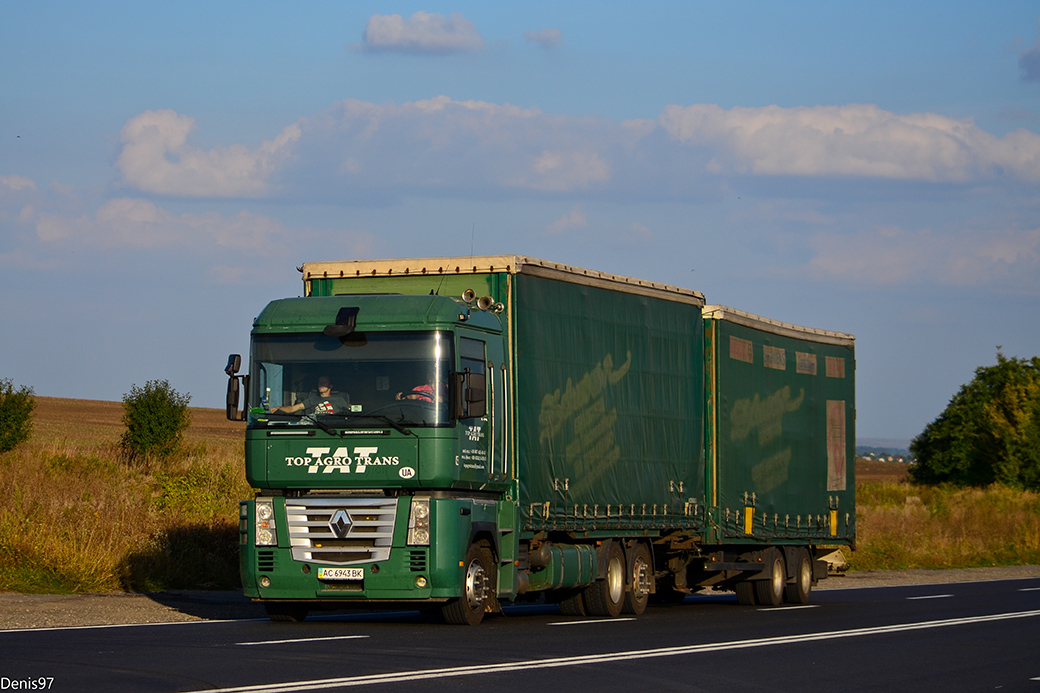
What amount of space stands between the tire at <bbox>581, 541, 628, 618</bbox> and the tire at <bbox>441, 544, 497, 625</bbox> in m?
2.87

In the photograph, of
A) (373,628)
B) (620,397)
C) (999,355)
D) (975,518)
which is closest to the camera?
(373,628)

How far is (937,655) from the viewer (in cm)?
1400

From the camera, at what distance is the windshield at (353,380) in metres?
15.2

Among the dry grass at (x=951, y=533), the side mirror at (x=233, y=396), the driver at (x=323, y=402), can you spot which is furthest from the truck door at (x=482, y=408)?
the dry grass at (x=951, y=533)

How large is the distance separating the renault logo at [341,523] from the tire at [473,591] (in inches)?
51.2

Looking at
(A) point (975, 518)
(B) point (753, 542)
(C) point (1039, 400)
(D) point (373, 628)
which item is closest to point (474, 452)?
(D) point (373, 628)

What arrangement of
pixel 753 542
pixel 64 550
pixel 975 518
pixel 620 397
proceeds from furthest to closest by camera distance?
pixel 975 518
pixel 753 542
pixel 64 550
pixel 620 397

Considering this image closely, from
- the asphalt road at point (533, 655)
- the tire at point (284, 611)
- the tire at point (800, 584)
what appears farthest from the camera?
the tire at point (800, 584)

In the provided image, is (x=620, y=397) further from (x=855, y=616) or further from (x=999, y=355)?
(x=999, y=355)

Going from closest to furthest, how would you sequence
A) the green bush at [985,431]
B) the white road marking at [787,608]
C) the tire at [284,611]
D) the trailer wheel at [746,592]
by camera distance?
the tire at [284,611] < the white road marking at [787,608] < the trailer wheel at [746,592] < the green bush at [985,431]

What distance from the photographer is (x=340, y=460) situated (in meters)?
15.2

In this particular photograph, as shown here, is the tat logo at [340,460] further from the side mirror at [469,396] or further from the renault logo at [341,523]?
the side mirror at [469,396]

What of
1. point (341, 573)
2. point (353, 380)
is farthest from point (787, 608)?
point (353, 380)

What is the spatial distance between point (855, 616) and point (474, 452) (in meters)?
6.78
